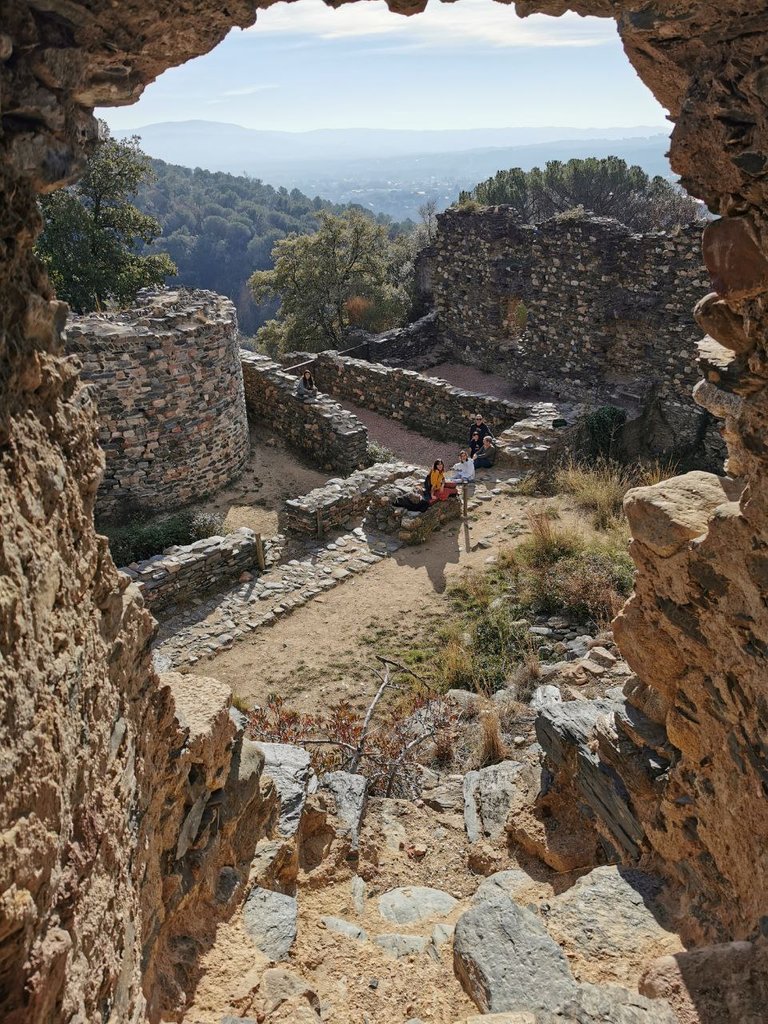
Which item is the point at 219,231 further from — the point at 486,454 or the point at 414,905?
the point at 414,905

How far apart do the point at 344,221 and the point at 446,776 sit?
23.1m

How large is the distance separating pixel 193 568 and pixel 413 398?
8.34 m

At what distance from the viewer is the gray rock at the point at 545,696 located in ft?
23.6

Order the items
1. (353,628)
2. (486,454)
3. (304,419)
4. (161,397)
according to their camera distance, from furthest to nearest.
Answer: (304,419), (486,454), (161,397), (353,628)

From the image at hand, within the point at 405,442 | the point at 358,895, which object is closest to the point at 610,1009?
the point at 358,895

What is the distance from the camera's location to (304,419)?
1608cm

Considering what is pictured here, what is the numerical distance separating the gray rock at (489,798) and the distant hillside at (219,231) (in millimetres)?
70082

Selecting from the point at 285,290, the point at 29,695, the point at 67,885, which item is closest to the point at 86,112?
the point at 29,695

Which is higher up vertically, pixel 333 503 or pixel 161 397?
pixel 161 397

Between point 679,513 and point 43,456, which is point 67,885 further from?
point 679,513

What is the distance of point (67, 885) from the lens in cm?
252

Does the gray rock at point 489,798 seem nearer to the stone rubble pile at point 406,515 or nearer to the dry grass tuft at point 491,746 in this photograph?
the dry grass tuft at point 491,746

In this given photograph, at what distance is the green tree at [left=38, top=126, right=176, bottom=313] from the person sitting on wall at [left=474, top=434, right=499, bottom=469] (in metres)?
11.9

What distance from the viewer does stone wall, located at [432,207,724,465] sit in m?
16.0
